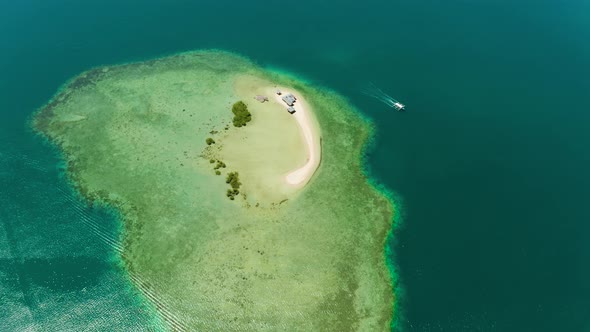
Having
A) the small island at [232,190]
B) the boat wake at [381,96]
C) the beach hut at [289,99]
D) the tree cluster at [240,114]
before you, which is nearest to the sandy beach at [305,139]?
the small island at [232,190]

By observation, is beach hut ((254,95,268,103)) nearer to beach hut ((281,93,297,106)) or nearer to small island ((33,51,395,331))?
small island ((33,51,395,331))

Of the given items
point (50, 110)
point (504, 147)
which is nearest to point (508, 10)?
point (504, 147)

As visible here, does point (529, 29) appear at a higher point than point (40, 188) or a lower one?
higher

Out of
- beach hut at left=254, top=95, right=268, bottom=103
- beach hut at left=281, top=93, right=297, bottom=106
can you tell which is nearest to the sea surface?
beach hut at left=281, top=93, right=297, bottom=106

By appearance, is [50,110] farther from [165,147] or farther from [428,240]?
[428,240]

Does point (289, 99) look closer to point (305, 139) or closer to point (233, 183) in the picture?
point (305, 139)

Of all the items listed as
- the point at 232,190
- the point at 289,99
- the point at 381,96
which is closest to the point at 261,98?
the point at 289,99

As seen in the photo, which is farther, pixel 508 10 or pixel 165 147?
pixel 508 10

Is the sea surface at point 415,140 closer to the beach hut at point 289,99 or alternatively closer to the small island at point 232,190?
the small island at point 232,190
